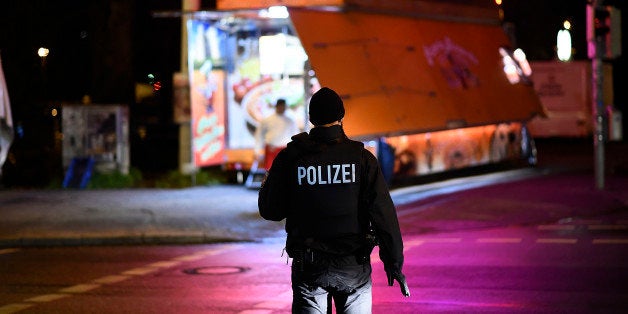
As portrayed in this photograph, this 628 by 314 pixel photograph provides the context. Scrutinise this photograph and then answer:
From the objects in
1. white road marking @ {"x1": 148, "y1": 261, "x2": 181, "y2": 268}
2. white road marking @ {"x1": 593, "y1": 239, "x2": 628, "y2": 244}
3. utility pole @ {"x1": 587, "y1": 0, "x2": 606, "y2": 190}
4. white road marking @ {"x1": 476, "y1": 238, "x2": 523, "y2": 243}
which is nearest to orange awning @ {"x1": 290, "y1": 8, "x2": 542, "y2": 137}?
utility pole @ {"x1": 587, "y1": 0, "x2": 606, "y2": 190}

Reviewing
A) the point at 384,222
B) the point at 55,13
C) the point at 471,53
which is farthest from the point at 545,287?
the point at 55,13

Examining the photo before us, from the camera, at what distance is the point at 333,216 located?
5883 millimetres

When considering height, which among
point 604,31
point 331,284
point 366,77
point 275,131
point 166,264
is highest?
point 604,31

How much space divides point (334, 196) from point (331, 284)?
474mm

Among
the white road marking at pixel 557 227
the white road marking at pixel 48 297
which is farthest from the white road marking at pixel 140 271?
the white road marking at pixel 557 227

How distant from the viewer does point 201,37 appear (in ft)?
71.8

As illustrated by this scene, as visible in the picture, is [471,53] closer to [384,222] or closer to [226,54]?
[226,54]

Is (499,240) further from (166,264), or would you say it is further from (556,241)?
(166,264)

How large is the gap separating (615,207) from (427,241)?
4858 mm

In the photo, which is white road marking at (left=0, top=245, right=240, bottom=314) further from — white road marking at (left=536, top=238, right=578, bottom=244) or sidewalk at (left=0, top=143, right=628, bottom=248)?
white road marking at (left=536, top=238, right=578, bottom=244)

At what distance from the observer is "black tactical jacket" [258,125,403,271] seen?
585 centimetres

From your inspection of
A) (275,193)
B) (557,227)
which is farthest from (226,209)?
(275,193)

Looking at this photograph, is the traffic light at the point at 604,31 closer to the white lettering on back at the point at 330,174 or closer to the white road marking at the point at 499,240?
the white road marking at the point at 499,240

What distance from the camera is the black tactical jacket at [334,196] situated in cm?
585
